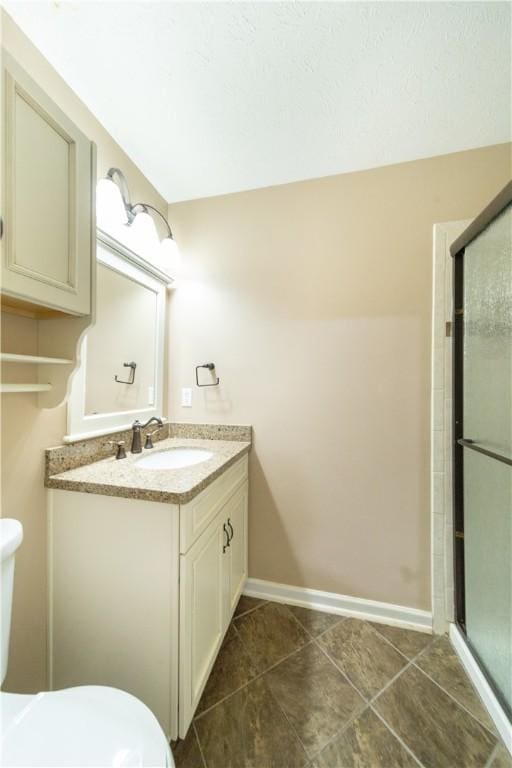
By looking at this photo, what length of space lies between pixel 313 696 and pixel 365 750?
0.22m

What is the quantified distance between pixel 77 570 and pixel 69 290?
0.99 metres

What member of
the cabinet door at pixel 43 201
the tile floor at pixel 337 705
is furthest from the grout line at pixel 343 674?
the cabinet door at pixel 43 201

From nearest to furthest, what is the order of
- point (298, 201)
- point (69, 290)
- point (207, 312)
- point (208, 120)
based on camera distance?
point (69, 290)
point (208, 120)
point (298, 201)
point (207, 312)

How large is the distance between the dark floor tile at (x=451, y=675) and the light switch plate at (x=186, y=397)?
66.9 inches

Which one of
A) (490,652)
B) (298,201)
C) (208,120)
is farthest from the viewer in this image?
(298,201)

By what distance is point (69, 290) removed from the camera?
0.90 m

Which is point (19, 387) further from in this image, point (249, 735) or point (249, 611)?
point (249, 611)

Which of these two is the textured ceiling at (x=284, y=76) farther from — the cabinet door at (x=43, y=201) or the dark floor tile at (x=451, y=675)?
the dark floor tile at (x=451, y=675)

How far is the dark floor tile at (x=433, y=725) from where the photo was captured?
3.13ft

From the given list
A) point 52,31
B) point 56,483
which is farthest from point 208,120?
point 56,483

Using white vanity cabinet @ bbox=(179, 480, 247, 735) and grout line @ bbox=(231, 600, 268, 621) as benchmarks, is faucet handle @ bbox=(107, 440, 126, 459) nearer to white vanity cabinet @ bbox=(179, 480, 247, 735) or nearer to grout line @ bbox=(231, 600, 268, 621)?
white vanity cabinet @ bbox=(179, 480, 247, 735)

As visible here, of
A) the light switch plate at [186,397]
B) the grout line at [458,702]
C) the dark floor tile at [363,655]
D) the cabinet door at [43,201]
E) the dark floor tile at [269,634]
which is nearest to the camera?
the cabinet door at [43,201]

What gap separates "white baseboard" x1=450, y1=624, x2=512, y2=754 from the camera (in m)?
1.00

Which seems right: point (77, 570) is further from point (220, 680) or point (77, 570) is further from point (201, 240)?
point (201, 240)
